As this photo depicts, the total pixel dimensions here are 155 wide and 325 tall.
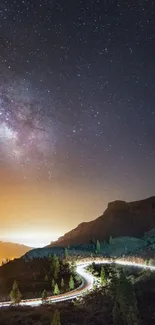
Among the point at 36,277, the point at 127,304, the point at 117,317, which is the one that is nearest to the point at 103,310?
the point at 117,317

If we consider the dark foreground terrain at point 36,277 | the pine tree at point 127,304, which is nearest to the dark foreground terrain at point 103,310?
the pine tree at point 127,304

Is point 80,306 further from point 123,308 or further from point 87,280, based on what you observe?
point 87,280

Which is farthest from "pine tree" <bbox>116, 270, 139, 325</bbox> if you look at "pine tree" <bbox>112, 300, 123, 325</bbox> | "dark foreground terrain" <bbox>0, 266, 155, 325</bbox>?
"pine tree" <bbox>112, 300, 123, 325</bbox>

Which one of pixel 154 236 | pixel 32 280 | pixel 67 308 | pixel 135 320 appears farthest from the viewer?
pixel 154 236

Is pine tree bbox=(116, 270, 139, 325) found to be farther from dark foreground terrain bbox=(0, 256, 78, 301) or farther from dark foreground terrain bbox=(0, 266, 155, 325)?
dark foreground terrain bbox=(0, 256, 78, 301)

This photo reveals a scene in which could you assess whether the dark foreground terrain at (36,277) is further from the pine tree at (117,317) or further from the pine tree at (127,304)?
the pine tree at (127,304)

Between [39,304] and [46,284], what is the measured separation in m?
19.8

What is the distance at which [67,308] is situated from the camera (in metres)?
52.5

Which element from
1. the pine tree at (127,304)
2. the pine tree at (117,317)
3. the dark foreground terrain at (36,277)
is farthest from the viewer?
the dark foreground terrain at (36,277)

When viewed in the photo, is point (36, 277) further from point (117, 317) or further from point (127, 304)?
point (127, 304)

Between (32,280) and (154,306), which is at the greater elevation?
(32,280)

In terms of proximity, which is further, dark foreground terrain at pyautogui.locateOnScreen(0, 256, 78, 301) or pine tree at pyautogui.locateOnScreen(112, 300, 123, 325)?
dark foreground terrain at pyautogui.locateOnScreen(0, 256, 78, 301)

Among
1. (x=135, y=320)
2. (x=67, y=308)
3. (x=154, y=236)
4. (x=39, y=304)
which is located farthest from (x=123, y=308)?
(x=154, y=236)

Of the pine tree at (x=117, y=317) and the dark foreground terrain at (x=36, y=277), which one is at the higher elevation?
the dark foreground terrain at (x=36, y=277)
